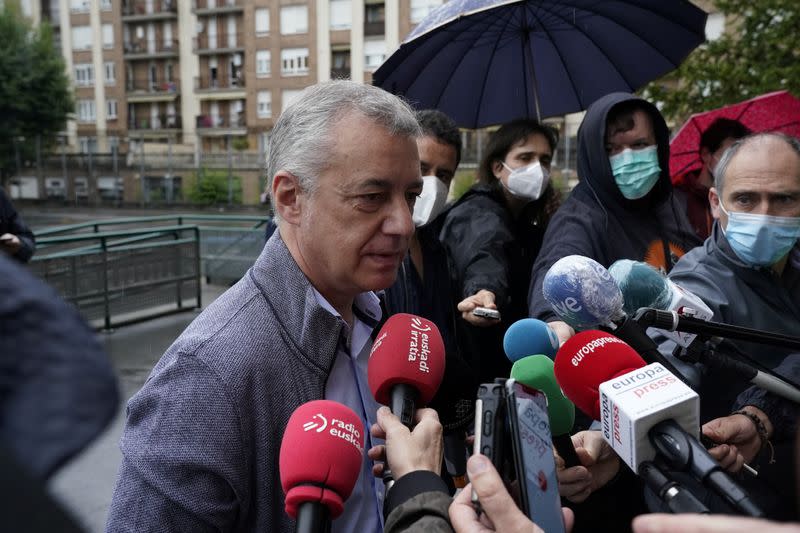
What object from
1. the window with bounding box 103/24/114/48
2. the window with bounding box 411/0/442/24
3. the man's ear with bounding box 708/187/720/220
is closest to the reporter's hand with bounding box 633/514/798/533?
the man's ear with bounding box 708/187/720/220

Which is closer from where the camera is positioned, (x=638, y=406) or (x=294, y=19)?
(x=638, y=406)

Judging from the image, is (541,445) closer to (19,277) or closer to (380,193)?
(380,193)

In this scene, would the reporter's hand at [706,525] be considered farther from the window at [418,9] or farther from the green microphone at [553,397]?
the window at [418,9]

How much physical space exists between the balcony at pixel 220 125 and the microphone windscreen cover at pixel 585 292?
139 ft

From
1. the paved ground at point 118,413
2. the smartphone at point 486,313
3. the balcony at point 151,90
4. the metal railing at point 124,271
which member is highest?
the balcony at point 151,90

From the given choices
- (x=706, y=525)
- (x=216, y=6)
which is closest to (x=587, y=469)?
(x=706, y=525)

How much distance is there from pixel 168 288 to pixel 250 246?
69.9 inches

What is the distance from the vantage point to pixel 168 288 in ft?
29.2

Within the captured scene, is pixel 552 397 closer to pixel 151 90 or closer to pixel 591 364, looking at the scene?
pixel 591 364

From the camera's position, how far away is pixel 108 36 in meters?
45.9

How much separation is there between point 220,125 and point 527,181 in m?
42.3

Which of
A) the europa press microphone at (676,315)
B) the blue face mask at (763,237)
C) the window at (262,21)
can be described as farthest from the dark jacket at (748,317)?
the window at (262,21)

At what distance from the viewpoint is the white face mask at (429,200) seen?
323 cm

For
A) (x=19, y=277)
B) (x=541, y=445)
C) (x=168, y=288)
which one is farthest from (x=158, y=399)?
(x=168, y=288)
